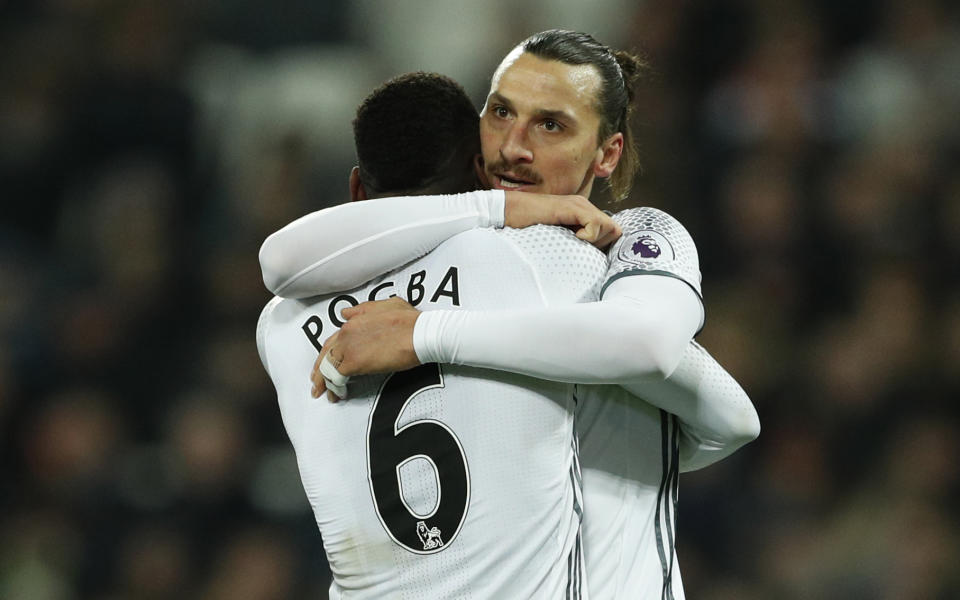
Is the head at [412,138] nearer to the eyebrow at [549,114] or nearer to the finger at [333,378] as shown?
the eyebrow at [549,114]

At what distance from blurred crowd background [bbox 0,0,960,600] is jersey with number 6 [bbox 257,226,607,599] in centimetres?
282

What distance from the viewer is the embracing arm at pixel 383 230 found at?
1983mm

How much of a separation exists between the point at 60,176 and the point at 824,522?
397cm

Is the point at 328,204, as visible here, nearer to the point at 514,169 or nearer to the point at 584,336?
the point at 514,169

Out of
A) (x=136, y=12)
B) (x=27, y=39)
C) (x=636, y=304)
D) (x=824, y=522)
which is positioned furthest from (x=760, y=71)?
(x=636, y=304)

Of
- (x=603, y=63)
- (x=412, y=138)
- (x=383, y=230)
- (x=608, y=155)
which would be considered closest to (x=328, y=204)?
(x=608, y=155)

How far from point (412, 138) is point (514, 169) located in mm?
321

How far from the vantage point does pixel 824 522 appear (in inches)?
197

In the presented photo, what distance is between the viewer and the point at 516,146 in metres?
2.31

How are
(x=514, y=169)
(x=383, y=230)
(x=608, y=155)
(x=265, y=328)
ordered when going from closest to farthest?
1. (x=383, y=230)
2. (x=265, y=328)
3. (x=514, y=169)
4. (x=608, y=155)

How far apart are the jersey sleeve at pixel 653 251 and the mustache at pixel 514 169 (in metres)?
0.24

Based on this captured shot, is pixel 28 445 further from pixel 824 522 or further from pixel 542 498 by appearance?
pixel 542 498

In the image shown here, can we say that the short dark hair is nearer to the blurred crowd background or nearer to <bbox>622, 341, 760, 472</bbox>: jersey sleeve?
<bbox>622, 341, 760, 472</bbox>: jersey sleeve

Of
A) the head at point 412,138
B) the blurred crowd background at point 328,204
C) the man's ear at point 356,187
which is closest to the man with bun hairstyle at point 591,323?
the head at point 412,138
